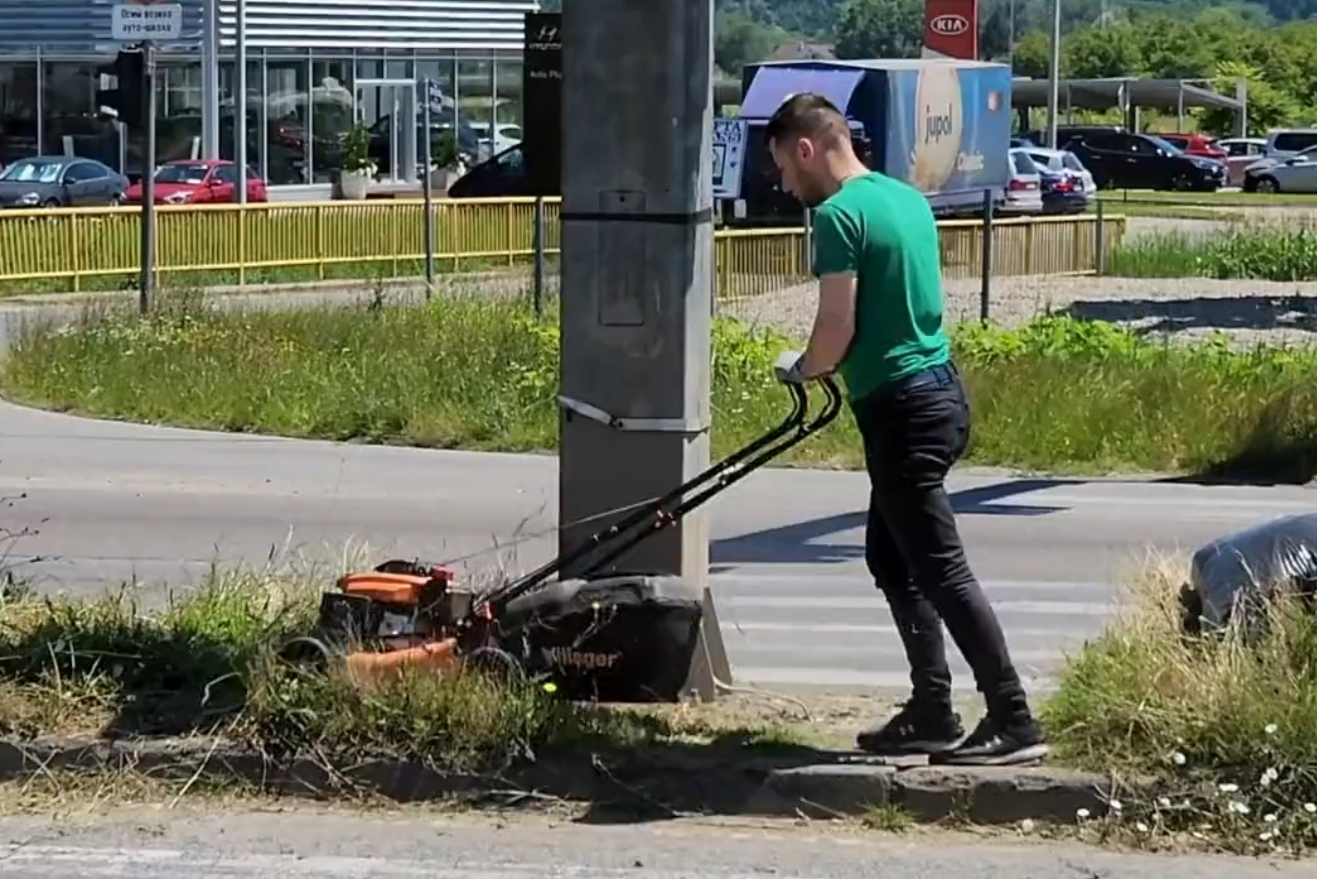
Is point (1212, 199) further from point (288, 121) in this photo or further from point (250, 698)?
point (250, 698)

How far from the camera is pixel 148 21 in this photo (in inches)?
905

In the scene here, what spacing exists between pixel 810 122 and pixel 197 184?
Result: 40.4 m

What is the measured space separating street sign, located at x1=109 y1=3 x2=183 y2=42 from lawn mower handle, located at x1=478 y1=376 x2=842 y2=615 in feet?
54.8

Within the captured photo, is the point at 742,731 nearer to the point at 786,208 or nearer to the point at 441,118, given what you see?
the point at 786,208

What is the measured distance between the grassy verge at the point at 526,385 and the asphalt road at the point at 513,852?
847cm

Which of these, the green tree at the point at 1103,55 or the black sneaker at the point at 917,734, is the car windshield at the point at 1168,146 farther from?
the black sneaker at the point at 917,734

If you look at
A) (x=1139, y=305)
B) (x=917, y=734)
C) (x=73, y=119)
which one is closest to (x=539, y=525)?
(x=917, y=734)

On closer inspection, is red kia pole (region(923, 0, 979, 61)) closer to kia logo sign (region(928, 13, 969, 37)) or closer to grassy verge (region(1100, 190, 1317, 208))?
kia logo sign (region(928, 13, 969, 37))

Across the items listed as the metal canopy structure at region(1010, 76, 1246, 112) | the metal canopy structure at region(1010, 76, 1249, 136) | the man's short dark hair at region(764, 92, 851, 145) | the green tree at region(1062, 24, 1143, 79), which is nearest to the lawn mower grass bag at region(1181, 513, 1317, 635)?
the man's short dark hair at region(764, 92, 851, 145)

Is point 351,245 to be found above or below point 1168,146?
below

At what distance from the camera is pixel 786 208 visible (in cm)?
3825

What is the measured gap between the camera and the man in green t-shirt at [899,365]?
6.49 metres

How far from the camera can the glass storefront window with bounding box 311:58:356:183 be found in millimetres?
56969

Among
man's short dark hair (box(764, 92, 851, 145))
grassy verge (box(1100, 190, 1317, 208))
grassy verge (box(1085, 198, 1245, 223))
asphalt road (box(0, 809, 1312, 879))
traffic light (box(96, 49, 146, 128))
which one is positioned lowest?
asphalt road (box(0, 809, 1312, 879))
